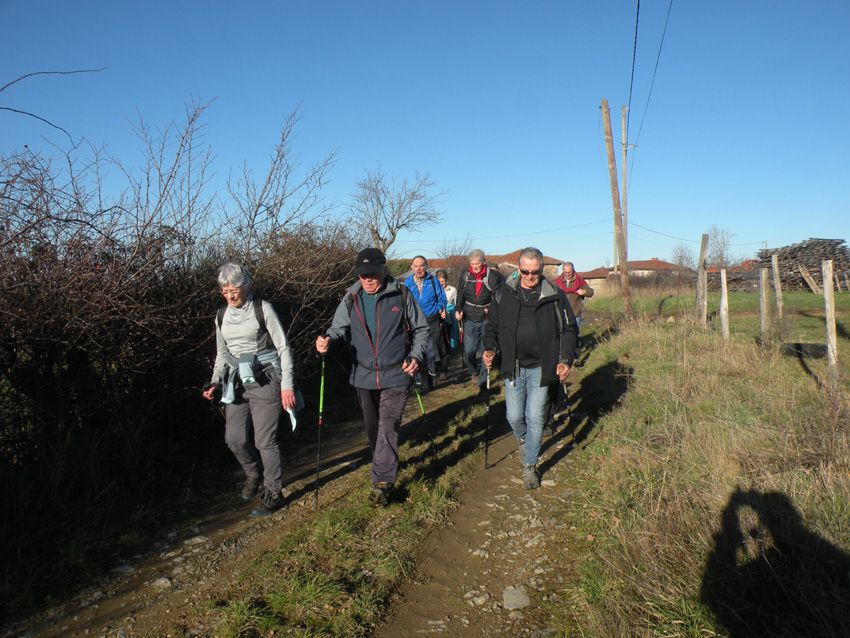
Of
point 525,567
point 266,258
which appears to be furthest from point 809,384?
point 266,258

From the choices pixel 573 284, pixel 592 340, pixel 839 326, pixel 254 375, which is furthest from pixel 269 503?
pixel 839 326

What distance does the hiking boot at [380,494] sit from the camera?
4.58m

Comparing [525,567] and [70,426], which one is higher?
[70,426]

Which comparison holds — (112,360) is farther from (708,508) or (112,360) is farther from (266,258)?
(708,508)

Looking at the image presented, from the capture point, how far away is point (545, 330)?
5.02 metres

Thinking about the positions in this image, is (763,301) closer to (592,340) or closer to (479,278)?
(592,340)

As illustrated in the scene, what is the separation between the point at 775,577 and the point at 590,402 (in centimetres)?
527

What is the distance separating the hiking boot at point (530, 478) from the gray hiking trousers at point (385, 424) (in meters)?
1.24

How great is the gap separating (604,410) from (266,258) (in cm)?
477

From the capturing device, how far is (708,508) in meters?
3.71

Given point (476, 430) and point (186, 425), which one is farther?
point (476, 430)

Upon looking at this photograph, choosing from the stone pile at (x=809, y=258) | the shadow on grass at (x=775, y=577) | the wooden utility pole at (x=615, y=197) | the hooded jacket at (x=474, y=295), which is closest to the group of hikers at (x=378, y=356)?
the shadow on grass at (x=775, y=577)

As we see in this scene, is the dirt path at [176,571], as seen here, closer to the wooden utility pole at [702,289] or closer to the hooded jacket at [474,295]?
the hooded jacket at [474,295]

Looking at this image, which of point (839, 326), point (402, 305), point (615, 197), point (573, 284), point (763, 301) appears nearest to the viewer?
point (402, 305)
